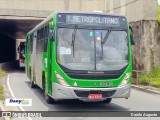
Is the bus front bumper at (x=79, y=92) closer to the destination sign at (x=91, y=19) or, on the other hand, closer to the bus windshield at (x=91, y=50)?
the bus windshield at (x=91, y=50)

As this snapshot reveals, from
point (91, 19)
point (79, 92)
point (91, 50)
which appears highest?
point (91, 19)

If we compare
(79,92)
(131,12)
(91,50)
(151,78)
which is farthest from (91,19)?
(131,12)

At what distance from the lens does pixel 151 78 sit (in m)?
19.1

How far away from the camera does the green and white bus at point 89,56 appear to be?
35.6ft

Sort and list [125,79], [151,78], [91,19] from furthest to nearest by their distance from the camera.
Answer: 1. [151,78]
2. [91,19]
3. [125,79]

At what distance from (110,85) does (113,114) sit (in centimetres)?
89

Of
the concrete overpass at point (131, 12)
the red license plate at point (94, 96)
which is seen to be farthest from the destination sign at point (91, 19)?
the concrete overpass at point (131, 12)

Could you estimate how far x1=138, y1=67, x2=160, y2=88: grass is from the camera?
61.2 feet

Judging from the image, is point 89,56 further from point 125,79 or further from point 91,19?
point 125,79

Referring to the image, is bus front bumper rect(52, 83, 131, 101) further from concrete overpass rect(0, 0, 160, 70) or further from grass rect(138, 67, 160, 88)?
concrete overpass rect(0, 0, 160, 70)

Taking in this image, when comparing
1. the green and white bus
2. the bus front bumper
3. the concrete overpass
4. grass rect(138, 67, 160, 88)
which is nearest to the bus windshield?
the green and white bus

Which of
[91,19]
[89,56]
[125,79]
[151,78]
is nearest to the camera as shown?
[89,56]

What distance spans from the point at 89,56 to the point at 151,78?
890 centimetres

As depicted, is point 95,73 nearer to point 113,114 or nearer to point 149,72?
point 113,114
